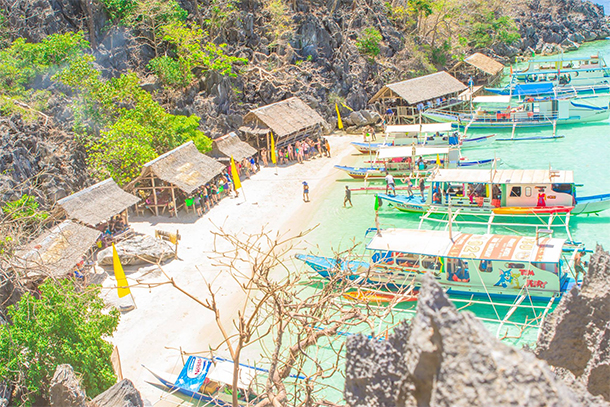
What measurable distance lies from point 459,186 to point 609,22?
68950mm

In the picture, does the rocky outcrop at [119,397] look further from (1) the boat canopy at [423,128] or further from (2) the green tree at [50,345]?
(1) the boat canopy at [423,128]

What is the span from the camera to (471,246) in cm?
1888

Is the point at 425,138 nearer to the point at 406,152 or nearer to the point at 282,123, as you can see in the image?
the point at 406,152

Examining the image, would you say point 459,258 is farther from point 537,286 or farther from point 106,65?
point 106,65

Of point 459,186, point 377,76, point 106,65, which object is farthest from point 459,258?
point 377,76

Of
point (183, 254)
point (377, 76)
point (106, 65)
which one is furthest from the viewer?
point (377, 76)

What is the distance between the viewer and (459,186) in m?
26.1

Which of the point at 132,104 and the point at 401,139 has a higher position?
the point at 132,104

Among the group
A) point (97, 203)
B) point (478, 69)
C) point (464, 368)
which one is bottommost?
point (97, 203)

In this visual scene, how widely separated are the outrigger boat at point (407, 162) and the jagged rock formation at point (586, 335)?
2426 cm

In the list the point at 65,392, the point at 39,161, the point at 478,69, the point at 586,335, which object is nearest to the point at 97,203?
the point at 39,161

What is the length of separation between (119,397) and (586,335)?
29.3 ft

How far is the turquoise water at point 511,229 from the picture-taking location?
1803 centimetres

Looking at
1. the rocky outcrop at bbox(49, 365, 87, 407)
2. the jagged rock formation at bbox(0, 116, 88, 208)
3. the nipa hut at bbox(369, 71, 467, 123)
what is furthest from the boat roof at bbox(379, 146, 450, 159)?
the rocky outcrop at bbox(49, 365, 87, 407)
